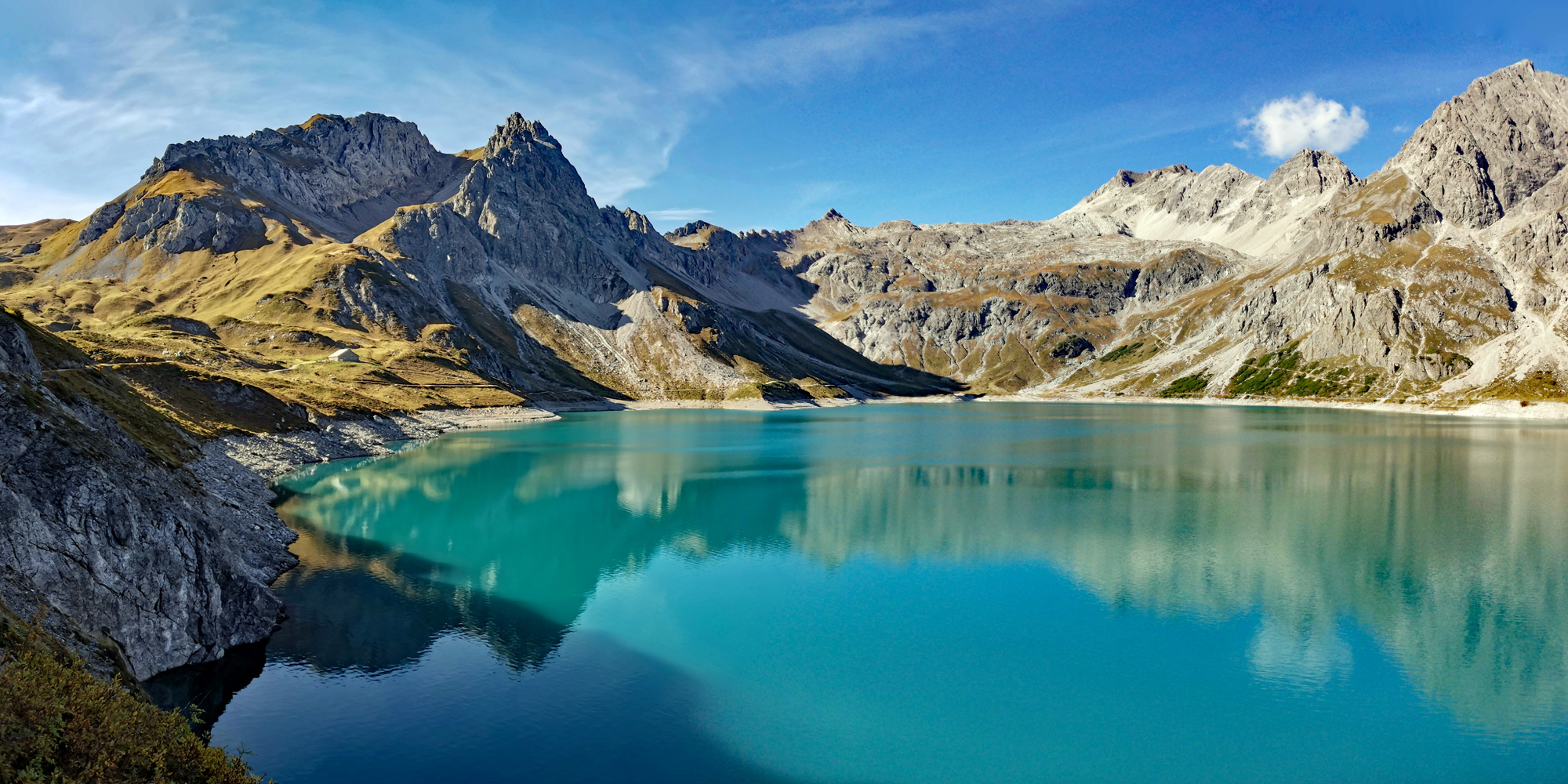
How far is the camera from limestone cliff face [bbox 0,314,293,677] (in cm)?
2531

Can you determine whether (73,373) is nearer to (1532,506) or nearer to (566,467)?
(566,467)

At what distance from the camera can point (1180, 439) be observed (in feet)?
418

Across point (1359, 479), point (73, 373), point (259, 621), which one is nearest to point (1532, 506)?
point (1359, 479)

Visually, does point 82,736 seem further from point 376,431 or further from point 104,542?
point 376,431

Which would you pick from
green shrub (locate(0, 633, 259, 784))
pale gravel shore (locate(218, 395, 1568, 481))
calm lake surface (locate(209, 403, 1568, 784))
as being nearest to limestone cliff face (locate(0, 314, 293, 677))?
calm lake surface (locate(209, 403, 1568, 784))

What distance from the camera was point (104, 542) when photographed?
92.2ft

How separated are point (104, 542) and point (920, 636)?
31809 millimetres

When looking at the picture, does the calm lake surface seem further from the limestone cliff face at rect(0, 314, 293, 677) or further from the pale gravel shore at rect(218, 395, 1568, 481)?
the pale gravel shore at rect(218, 395, 1568, 481)

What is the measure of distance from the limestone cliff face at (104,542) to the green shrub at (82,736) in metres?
6.98

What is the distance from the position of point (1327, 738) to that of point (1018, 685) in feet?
32.2

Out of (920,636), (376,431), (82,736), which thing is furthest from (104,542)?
(376,431)

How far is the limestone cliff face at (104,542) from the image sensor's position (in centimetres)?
2531

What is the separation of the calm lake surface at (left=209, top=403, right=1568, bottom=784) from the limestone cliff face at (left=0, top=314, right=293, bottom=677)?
3.09 m

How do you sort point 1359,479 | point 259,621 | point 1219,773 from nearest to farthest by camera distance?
point 1219,773 → point 259,621 → point 1359,479
